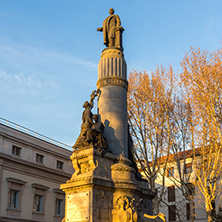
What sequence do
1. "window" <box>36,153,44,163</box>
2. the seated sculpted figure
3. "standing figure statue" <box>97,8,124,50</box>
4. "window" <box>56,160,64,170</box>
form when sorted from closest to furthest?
1. the seated sculpted figure
2. "standing figure statue" <box>97,8,124,50</box>
3. "window" <box>36,153,44,163</box>
4. "window" <box>56,160,64,170</box>

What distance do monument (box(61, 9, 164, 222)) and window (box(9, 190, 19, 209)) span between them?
1916 cm

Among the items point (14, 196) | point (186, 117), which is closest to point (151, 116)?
point (186, 117)

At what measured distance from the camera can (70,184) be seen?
43.0 feet

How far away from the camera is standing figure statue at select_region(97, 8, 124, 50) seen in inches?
669

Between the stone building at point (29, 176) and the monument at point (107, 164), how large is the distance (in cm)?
1782

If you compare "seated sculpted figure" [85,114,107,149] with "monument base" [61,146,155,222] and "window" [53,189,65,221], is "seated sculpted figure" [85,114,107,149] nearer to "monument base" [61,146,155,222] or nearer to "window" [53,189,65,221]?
"monument base" [61,146,155,222]

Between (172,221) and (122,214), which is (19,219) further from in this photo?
(122,214)

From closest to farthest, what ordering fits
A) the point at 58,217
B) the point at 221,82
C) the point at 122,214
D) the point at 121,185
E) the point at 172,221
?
the point at 122,214, the point at 121,185, the point at 221,82, the point at 58,217, the point at 172,221

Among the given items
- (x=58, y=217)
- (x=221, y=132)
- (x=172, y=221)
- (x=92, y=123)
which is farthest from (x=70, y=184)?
(x=172, y=221)

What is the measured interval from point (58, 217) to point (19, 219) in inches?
233

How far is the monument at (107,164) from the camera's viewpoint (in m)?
12.5

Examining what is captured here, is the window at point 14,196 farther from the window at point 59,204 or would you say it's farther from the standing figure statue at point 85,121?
the standing figure statue at point 85,121

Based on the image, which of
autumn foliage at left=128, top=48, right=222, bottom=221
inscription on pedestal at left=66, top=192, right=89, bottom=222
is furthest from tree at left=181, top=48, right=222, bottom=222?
inscription on pedestal at left=66, top=192, right=89, bottom=222

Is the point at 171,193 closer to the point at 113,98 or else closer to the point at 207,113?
the point at 207,113
